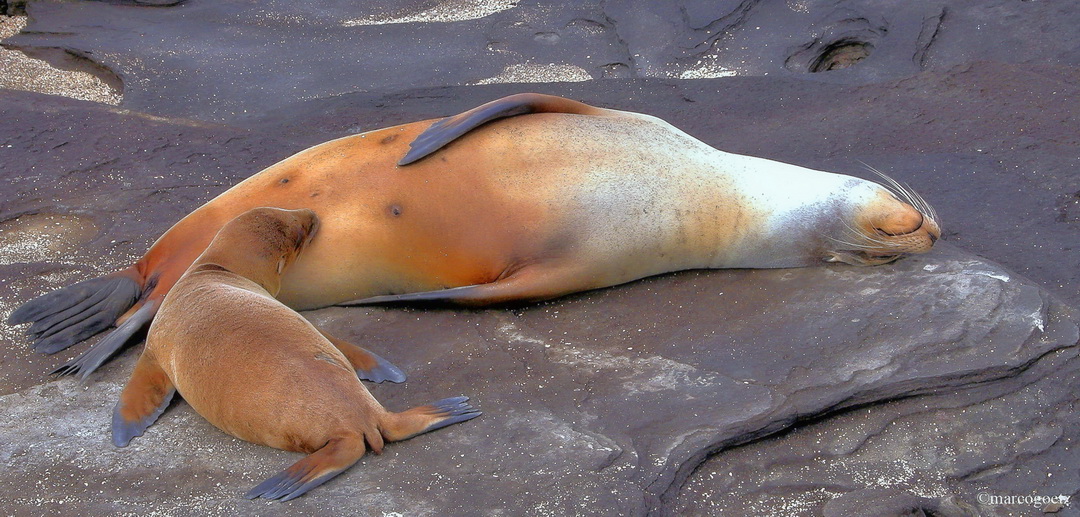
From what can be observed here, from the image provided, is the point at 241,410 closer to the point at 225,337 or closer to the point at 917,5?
the point at 225,337

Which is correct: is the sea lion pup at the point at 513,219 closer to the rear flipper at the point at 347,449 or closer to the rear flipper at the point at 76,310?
the rear flipper at the point at 76,310

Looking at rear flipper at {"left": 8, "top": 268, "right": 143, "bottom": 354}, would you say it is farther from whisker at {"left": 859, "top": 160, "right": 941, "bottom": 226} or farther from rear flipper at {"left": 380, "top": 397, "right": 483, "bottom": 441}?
whisker at {"left": 859, "top": 160, "right": 941, "bottom": 226}

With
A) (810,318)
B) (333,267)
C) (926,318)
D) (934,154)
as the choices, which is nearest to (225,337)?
(333,267)

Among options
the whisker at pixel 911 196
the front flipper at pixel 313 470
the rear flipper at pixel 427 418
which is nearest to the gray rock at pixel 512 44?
the whisker at pixel 911 196

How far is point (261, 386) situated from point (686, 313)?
6.31ft

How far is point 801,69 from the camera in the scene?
7.88m

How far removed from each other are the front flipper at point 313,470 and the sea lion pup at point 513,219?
4.11 feet

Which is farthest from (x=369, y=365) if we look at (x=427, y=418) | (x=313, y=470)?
(x=313, y=470)

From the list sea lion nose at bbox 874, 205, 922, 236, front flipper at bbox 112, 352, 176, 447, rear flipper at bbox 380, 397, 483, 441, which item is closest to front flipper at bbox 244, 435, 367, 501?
rear flipper at bbox 380, 397, 483, 441

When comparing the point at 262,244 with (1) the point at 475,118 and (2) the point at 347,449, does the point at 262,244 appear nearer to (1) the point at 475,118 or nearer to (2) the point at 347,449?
(1) the point at 475,118

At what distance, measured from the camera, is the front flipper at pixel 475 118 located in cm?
506

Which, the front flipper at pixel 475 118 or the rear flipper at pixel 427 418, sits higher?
the front flipper at pixel 475 118

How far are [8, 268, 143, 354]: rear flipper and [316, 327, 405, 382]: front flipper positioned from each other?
123 cm

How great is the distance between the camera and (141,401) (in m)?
4.08
